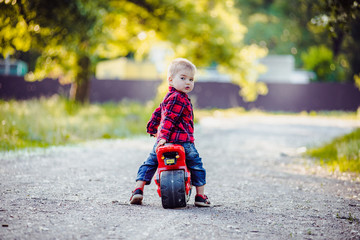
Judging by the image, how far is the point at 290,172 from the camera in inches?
267

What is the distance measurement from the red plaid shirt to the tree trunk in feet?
38.5

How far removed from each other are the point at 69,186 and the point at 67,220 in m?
1.49

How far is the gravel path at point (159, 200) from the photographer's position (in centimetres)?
340

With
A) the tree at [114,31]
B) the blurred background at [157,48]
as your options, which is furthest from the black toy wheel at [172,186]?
the tree at [114,31]

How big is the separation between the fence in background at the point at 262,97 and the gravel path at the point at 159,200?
632 inches

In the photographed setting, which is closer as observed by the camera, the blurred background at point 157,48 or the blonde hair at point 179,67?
the blonde hair at point 179,67

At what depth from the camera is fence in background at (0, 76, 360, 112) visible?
79.3 feet

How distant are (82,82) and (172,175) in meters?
12.4

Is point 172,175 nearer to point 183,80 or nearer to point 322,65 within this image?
point 183,80

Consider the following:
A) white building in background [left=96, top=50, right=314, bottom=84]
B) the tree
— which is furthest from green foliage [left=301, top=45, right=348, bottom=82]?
the tree

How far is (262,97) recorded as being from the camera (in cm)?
2512

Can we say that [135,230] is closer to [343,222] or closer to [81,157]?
[343,222]

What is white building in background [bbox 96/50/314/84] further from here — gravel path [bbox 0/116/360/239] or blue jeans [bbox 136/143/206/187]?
blue jeans [bbox 136/143/206/187]

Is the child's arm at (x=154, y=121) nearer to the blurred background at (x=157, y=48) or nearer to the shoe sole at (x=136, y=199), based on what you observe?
the shoe sole at (x=136, y=199)
